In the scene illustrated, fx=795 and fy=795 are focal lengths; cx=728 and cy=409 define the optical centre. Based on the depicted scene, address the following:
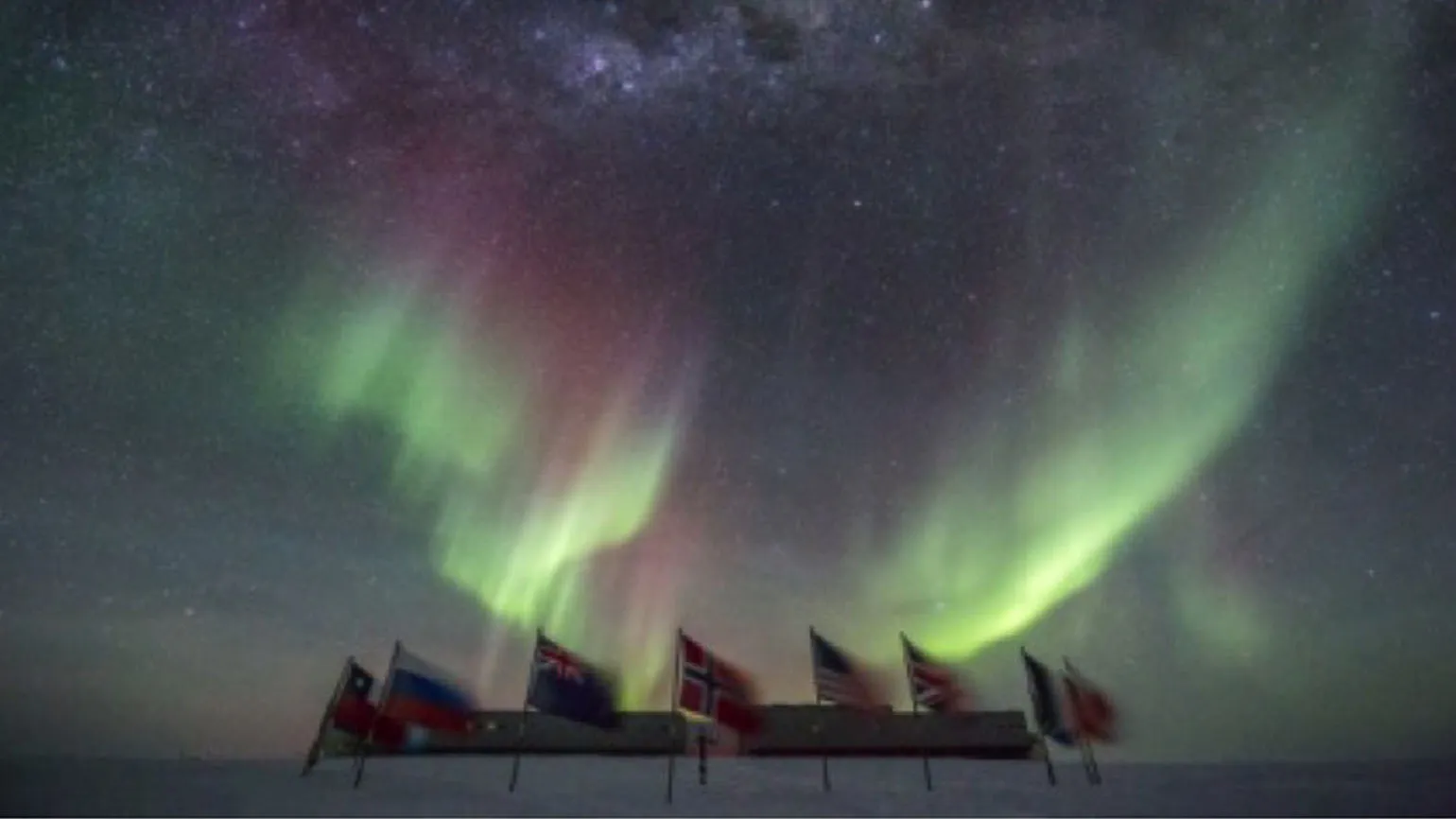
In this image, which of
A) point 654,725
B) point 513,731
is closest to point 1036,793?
point 654,725

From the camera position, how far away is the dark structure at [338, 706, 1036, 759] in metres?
95.7

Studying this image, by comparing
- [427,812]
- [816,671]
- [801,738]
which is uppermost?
[801,738]

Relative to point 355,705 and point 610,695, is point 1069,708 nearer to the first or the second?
point 610,695

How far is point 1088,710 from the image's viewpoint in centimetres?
4131

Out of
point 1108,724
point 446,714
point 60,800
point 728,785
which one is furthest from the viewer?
point 728,785

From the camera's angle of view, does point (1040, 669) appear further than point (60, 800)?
Yes

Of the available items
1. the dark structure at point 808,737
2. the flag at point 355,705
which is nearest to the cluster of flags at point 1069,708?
the flag at point 355,705

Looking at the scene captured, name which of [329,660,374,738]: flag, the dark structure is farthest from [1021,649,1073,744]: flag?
the dark structure

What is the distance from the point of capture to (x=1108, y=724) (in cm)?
4128

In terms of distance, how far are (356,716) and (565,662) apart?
11179 mm

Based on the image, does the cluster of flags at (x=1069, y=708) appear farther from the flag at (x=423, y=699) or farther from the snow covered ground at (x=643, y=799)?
the flag at (x=423, y=699)

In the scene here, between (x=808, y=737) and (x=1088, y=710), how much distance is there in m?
61.3

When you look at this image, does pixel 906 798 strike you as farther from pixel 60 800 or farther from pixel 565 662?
pixel 60 800

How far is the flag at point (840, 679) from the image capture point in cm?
3506
